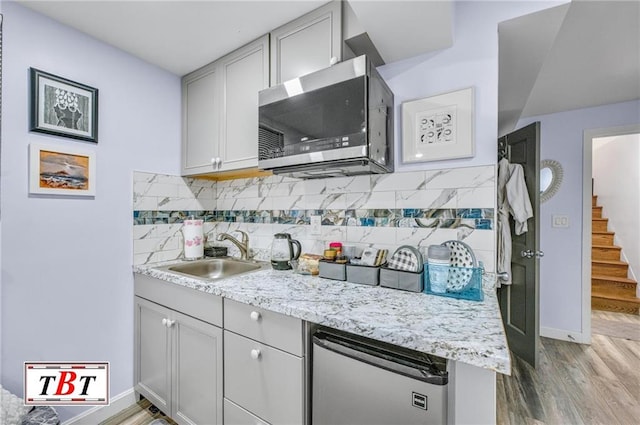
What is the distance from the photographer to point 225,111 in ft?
5.99

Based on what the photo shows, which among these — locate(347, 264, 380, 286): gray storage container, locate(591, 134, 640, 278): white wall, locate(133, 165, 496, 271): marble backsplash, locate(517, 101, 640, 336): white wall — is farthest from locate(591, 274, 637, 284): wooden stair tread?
locate(347, 264, 380, 286): gray storage container

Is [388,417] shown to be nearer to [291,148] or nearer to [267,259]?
[291,148]

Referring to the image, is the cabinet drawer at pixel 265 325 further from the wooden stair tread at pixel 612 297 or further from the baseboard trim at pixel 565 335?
the wooden stair tread at pixel 612 297

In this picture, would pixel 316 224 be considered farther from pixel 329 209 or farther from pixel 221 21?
pixel 221 21

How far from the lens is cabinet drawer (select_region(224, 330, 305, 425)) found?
1.07 m

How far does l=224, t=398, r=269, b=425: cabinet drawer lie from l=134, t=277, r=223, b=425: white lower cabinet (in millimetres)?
48

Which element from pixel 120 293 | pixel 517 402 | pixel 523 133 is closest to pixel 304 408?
pixel 120 293

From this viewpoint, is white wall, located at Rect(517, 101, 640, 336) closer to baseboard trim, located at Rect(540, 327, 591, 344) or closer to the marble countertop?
baseboard trim, located at Rect(540, 327, 591, 344)

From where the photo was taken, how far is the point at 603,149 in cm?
453

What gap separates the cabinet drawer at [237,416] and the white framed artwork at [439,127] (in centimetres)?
143

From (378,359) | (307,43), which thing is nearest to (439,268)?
(378,359)

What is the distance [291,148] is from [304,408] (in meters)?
1.13

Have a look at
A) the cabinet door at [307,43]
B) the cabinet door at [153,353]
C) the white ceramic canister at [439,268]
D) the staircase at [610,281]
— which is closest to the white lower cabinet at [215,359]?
the cabinet door at [153,353]

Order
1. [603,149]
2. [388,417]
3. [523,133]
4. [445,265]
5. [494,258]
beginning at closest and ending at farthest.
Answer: [388,417], [445,265], [494,258], [523,133], [603,149]
